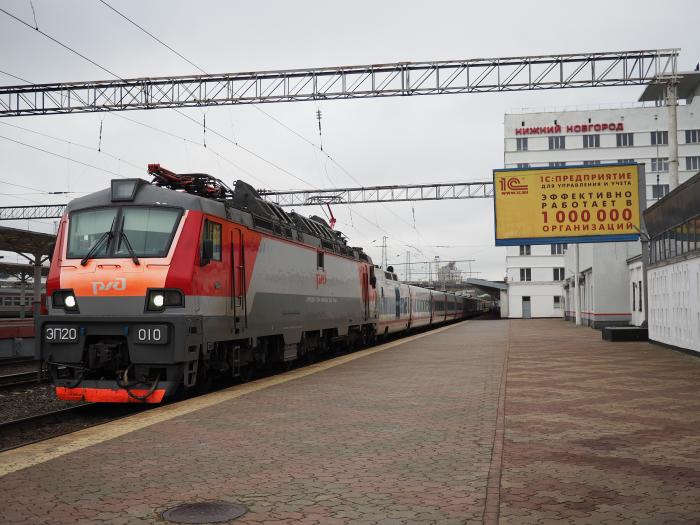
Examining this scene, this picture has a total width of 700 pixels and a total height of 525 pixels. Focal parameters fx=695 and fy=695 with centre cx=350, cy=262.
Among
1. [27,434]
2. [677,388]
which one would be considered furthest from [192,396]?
[677,388]

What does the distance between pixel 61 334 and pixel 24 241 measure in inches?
503

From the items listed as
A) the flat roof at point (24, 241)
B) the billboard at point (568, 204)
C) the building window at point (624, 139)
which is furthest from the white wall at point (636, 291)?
the building window at point (624, 139)

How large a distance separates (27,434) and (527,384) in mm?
8534

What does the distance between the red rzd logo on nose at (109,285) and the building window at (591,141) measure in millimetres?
67092

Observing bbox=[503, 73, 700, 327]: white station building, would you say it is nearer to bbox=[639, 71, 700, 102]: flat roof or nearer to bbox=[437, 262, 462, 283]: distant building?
bbox=[639, 71, 700, 102]: flat roof

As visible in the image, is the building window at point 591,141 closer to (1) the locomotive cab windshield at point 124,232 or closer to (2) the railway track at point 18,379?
(2) the railway track at point 18,379

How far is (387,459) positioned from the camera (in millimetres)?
6941

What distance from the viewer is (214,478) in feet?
20.6

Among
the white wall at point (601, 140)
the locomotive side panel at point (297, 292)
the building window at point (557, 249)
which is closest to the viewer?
the locomotive side panel at point (297, 292)

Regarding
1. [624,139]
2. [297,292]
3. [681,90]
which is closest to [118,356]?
[297,292]

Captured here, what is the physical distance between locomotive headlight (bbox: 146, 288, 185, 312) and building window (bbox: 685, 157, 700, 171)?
70014mm

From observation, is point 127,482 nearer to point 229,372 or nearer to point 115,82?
point 229,372

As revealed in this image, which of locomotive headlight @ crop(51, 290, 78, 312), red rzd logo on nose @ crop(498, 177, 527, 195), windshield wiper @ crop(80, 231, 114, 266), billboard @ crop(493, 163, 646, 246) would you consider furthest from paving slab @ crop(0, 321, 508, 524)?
red rzd logo on nose @ crop(498, 177, 527, 195)

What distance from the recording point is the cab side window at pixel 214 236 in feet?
36.7
